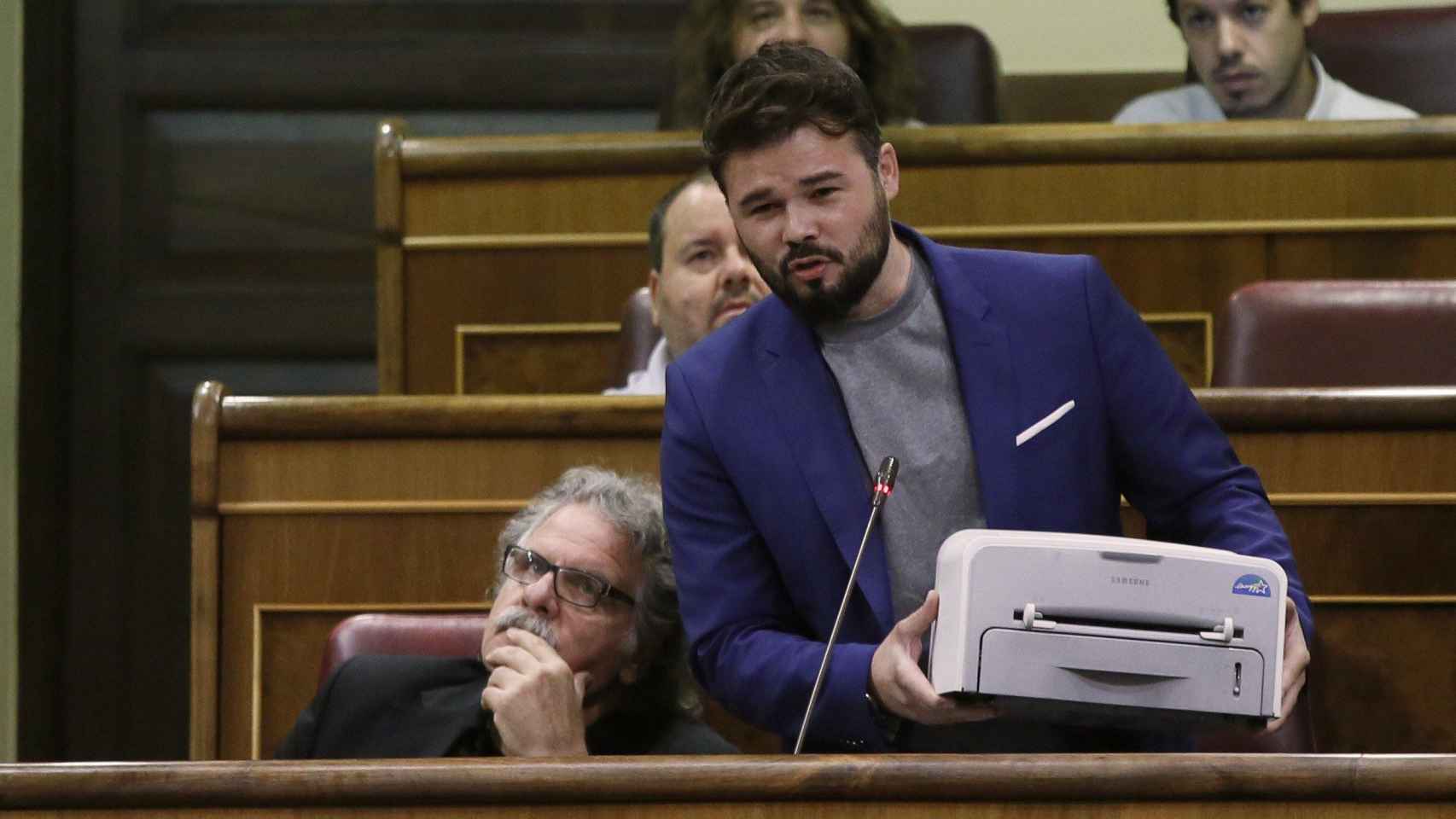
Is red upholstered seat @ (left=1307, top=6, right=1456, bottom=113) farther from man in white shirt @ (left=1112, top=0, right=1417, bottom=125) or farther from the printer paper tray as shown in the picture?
the printer paper tray

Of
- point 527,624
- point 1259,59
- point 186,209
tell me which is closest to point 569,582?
point 527,624

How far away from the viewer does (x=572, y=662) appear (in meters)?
1.19

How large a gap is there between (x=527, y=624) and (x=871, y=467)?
0.25 m

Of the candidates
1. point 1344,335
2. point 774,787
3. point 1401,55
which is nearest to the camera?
point 774,787

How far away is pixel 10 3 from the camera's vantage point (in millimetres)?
2445

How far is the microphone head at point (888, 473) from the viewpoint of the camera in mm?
958

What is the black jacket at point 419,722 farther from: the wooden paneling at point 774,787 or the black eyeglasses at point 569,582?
the wooden paneling at point 774,787

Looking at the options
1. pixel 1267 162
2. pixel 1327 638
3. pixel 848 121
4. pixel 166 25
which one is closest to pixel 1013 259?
pixel 848 121

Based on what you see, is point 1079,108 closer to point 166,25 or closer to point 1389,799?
point 166,25

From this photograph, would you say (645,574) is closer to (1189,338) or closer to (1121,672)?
(1121,672)

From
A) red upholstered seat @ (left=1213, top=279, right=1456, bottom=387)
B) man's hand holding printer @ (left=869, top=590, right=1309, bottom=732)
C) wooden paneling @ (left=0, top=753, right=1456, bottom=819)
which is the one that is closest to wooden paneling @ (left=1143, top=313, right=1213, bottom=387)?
red upholstered seat @ (left=1213, top=279, right=1456, bottom=387)

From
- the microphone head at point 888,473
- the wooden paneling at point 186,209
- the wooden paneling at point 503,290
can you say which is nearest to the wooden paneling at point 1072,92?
the wooden paneling at point 186,209

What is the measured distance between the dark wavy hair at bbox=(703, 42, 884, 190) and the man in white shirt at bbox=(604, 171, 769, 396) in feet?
1.65

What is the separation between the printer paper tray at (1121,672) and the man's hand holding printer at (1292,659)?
0.04 metres
